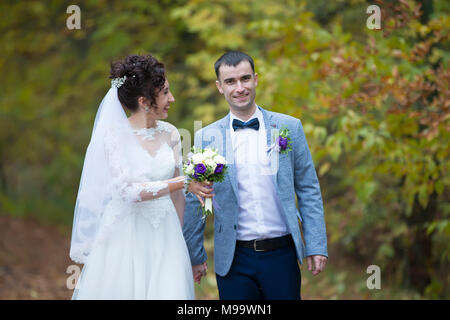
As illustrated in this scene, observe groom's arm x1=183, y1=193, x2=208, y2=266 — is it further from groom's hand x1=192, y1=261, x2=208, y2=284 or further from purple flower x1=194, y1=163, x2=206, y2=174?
purple flower x1=194, y1=163, x2=206, y2=174

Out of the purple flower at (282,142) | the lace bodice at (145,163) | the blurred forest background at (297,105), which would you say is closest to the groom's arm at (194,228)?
the lace bodice at (145,163)

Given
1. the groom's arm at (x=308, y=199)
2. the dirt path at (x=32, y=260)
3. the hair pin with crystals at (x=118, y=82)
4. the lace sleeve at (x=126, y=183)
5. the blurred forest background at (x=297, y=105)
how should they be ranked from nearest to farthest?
the lace sleeve at (x=126, y=183) → the groom's arm at (x=308, y=199) → the hair pin with crystals at (x=118, y=82) → the blurred forest background at (x=297, y=105) → the dirt path at (x=32, y=260)

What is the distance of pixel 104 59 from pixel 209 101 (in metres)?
2.39

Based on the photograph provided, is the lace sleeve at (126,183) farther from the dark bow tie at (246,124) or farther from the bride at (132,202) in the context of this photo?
the dark bow tie at (246,124)

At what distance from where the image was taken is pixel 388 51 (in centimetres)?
570

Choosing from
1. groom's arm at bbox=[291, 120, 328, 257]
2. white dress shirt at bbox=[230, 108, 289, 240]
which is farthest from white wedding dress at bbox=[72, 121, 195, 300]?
groom's arm at bbox=[291, 120, 328, 257]

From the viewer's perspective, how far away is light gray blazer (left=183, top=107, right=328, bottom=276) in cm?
345

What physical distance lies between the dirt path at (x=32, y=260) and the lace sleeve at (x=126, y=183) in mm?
4042

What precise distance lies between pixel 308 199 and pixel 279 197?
0.81 feet

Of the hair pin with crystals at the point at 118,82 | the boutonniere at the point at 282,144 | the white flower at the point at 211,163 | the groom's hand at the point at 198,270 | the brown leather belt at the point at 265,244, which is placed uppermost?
the hair pin with crystals at the point at 118,82

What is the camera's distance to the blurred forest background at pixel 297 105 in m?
5.22

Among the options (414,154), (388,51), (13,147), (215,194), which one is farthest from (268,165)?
(13,147)

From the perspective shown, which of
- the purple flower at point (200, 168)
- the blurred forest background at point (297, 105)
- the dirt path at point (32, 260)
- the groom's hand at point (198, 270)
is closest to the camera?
the purple flower at point (200, 168)
